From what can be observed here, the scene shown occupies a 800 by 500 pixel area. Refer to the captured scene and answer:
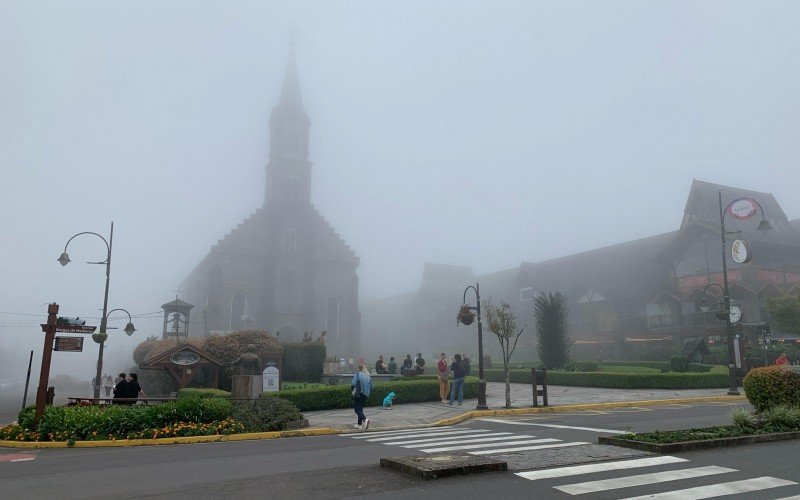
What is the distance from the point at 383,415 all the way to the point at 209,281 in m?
45.6

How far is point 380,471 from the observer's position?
8047 millimetres

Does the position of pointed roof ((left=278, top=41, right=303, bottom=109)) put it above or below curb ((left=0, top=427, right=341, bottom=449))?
above

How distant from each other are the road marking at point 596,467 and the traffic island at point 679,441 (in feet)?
1.40

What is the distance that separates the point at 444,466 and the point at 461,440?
416 cm

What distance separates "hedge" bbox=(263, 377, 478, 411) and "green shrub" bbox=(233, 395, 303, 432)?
3197mm

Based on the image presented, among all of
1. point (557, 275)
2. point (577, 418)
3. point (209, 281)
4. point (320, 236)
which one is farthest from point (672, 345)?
point (209, 281)

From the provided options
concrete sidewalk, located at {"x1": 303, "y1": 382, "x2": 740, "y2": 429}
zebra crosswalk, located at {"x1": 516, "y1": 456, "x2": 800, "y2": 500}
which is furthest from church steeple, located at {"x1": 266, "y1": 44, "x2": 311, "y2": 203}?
zebra crosswalk, located at {"x1": 516, "y1": 456, "x2": 800, "y2": 500}

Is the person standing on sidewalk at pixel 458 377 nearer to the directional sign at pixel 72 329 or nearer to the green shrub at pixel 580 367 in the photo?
the directional sign at pixel 72 329

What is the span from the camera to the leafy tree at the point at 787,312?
3212cm

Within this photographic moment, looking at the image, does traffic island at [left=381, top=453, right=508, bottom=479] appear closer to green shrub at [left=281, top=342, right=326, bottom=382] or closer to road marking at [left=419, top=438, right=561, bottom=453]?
road marking at [left=419, top=438, right=561, bottom=453]

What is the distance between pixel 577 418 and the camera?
51.4 feet

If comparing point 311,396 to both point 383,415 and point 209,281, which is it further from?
point 209,281

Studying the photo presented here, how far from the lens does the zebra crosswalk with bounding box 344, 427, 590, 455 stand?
10125mm

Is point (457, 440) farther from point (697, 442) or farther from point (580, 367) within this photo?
point (580, 367)
